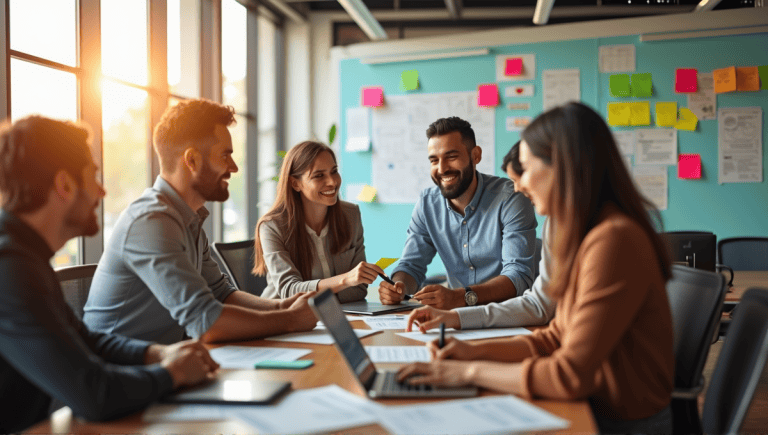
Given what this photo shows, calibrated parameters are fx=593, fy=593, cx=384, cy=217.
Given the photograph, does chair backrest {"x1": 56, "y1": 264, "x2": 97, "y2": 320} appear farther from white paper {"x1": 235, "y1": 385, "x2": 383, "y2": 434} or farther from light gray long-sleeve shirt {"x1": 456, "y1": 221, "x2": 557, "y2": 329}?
light gray long-sleeve shirt {"x1": 456, "y1": 221, "x2": 557, "y2": 329}

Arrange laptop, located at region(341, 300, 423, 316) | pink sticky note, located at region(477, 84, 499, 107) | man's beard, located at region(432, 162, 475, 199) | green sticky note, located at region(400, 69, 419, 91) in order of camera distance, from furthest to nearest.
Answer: green sticky note, located at region(400, 69, 419, 91) < pink sticky note, located at region(477, 84, 499, 107) < man's beard, located at region(432, 162, 475, 199) < laptop, located at region(341, 300, 423, 316)

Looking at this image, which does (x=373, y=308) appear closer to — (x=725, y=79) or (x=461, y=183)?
(x=461, y=183)

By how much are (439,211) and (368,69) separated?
2.43 m

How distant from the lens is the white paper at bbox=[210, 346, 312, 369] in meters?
1.37

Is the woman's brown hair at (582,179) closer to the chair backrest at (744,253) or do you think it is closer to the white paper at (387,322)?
the white paper at (387,322)

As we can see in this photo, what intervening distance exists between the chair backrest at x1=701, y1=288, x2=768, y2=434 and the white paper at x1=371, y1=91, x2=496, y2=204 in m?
3.29

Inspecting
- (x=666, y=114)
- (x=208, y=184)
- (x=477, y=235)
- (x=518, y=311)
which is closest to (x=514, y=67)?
(x=666, y=114)

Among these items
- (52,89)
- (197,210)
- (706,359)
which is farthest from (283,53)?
(706,359)

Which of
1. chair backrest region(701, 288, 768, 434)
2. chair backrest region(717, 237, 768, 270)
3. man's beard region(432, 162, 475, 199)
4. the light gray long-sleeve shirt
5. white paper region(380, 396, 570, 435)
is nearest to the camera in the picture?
white paper region(380, 396, 570, 435)

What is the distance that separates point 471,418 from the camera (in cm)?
98

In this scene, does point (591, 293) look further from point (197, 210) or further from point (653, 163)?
point (653, 163)

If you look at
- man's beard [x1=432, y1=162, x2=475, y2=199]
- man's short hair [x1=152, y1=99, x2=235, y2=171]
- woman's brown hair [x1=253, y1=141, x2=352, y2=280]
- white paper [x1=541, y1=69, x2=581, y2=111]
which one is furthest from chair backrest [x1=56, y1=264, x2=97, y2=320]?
white paper [x1=541, y1=69, x2=581, y2=111]

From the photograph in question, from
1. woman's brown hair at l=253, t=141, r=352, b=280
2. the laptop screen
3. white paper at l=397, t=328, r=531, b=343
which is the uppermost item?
woman's brown hair at l=253, t=141, r=352, b=280

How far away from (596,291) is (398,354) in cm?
55
